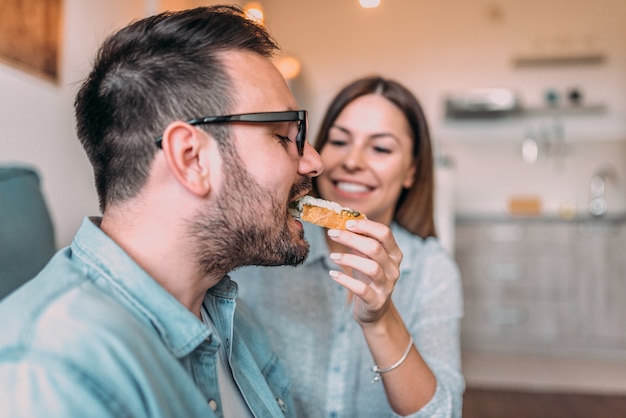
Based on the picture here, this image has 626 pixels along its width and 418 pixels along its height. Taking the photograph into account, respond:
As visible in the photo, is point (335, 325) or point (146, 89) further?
point (335, 325)

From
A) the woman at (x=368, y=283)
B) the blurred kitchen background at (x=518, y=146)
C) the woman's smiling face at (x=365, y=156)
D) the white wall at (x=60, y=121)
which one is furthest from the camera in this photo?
the blurred kitchen background at (x=518, y=146)

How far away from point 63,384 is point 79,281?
0.15m

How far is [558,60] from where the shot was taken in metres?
4.57

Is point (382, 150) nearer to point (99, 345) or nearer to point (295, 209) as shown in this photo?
point (295, 209)

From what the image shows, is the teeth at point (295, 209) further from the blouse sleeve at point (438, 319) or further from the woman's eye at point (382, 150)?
the woman's eye at point (382, 150)

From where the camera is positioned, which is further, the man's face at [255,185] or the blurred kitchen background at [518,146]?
the blurred kitchen background at [518,146]

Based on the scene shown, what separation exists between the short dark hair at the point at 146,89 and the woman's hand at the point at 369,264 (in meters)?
0.29

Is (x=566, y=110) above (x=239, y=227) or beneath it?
above

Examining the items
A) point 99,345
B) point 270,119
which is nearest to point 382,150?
point 270,119

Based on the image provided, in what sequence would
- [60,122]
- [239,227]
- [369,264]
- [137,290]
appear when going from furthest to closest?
1. [60,122]
2. [369,264]
3. [239,227]
4. [137,290]

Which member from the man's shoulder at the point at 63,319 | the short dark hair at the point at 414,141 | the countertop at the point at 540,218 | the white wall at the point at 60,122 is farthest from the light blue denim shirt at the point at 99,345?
the countertop at the point at 540,218

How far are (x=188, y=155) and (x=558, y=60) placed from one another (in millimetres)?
4500

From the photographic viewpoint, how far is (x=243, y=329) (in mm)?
1022

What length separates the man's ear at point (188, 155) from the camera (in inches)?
28.8
